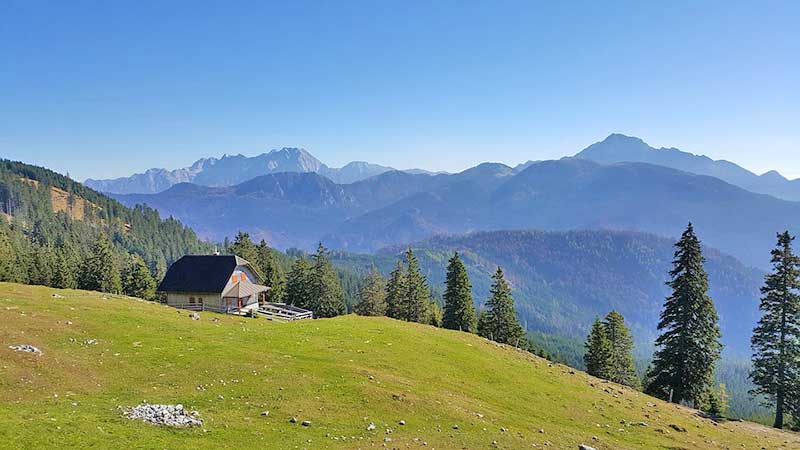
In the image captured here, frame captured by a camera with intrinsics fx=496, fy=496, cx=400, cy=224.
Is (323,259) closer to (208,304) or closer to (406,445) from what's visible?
(208,304)

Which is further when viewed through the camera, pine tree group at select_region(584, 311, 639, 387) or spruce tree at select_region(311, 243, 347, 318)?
spruce tree at select_region(311, 243, 347, 318)

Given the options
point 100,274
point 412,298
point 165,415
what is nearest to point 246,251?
point 100,274

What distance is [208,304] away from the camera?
71125 millimetres

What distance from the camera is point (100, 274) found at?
343ft

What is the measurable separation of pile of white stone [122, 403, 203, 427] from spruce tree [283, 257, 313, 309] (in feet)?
280

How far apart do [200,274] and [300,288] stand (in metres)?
38.8

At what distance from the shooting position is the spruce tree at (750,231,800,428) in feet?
171

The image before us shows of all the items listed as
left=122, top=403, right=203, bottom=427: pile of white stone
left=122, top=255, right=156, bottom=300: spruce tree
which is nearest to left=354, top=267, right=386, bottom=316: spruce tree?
left=122, top=255, right=156, bottom=300: spruce tree

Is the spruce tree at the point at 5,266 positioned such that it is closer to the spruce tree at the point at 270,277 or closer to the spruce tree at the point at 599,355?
the spruce tree at the point at 270,277

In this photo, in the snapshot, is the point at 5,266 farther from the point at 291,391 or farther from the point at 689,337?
the point at 689,337

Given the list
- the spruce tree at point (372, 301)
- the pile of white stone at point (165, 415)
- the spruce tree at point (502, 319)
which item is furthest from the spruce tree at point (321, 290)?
the pile of white stone at point (165, 415)

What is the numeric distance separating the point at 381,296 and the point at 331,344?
242ft

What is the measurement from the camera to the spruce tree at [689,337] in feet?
189

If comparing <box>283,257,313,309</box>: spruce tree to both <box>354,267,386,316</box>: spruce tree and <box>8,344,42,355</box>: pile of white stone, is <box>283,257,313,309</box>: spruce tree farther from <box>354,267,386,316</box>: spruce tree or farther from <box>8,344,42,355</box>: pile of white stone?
<box>8,344,42,355</box>: pile of white stone
